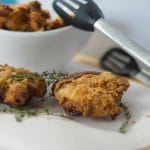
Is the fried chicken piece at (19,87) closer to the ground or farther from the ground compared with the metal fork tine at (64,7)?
closer to the ground

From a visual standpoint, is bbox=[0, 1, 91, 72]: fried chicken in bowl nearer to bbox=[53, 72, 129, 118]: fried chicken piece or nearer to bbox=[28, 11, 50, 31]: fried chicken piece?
bbox=[28, 11, 50, 31]: fried chicken piece

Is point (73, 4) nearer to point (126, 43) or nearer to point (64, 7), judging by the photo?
point (64, 7)

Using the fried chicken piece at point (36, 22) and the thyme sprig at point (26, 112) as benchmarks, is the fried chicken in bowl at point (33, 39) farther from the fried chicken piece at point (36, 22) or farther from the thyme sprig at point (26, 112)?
the thyme sprig at point (26, 112)

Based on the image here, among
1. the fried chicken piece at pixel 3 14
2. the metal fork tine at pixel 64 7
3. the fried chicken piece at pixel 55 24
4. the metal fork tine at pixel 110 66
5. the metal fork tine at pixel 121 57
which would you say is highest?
the metal fork tine at pixel 64 7

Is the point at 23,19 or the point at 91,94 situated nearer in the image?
the point at 91,94

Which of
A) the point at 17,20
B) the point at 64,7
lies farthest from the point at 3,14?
the point at 64,7

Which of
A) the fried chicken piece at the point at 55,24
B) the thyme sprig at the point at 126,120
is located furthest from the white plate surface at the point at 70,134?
the fried chicken piece at the point at 55,24

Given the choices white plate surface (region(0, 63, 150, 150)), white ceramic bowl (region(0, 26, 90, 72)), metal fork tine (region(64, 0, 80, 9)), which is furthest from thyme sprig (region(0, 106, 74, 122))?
metal fork tine (region(64, 0, 80, 9))
